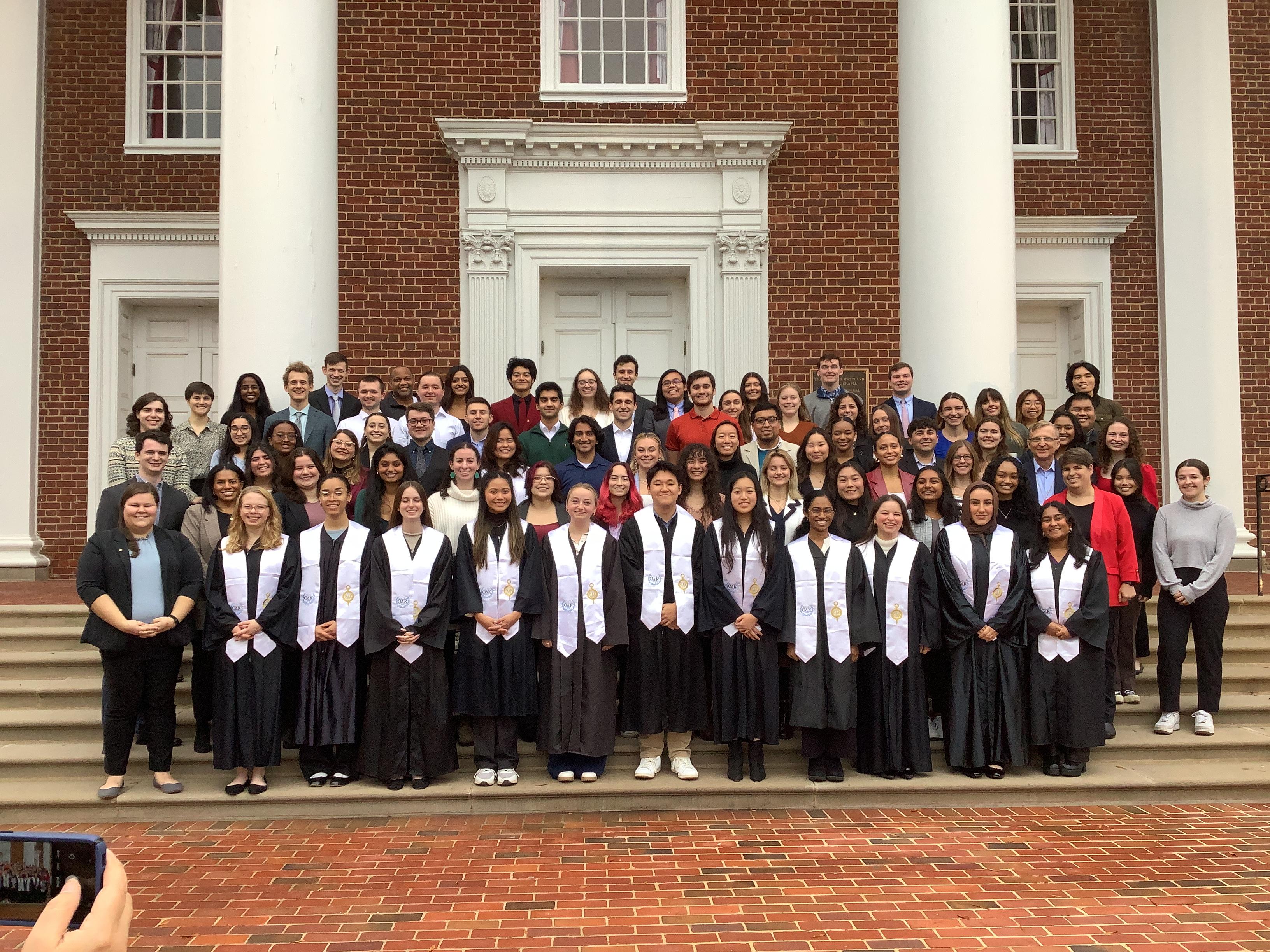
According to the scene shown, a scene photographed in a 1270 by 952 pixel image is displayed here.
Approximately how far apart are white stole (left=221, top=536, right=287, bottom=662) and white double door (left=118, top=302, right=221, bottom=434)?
20.1 ft

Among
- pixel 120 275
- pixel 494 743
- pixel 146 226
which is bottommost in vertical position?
pixel 494 743

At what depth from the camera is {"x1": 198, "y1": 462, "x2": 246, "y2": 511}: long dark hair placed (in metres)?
7.23

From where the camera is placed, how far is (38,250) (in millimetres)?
11922

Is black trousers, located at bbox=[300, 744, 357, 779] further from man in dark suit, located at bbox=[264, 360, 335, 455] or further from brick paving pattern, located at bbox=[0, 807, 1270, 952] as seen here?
man in dark suit, located at bbox=[264, 360, 335, 455]

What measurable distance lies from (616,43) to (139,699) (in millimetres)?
8645

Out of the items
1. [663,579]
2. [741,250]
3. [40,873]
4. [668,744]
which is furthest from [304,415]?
[40,873]

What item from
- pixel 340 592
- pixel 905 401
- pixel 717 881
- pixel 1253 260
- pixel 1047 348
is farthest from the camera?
pixel 1047 348

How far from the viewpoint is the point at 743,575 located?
707cm

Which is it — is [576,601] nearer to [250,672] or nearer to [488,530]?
[488,530]

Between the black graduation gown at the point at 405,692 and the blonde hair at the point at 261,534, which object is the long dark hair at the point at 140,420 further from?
the black graduation gown at the point at 405,692

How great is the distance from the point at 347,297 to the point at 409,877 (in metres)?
7.69

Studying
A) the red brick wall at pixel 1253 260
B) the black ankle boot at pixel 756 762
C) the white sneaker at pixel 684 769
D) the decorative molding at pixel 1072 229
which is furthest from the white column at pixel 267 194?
the red brick wall at pixel 1253 260

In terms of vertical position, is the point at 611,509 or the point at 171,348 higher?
the point at 171,348

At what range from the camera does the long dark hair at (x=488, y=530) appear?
7.04 metres
